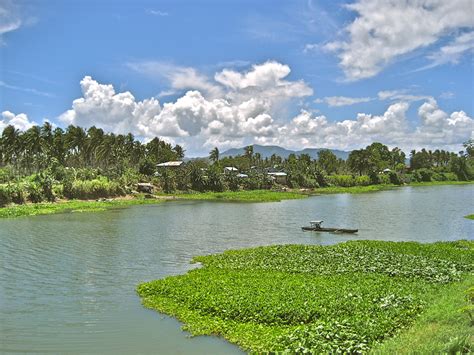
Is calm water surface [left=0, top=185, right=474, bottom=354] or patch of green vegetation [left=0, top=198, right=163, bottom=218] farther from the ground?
patch of green vegetation [left=0, top=198, right=163, bottom=218]

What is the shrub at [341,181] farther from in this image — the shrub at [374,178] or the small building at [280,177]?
the small building at [280,177]

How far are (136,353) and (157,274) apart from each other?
421 inches

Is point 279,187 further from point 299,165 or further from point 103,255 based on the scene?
point 103,255

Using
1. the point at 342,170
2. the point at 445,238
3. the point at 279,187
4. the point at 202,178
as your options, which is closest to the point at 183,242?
the point at 445,238

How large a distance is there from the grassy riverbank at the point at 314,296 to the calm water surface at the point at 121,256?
4.45ft

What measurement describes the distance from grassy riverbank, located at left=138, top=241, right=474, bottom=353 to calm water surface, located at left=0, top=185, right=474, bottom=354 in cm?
136

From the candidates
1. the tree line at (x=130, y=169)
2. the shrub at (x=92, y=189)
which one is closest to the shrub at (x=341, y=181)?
the tree line at (x=130, y=169)

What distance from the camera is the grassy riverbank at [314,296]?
13424 millimetres

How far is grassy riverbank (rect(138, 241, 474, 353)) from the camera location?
13.4 m

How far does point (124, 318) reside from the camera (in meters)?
17.3

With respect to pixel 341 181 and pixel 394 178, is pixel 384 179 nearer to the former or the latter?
pixel 394 178

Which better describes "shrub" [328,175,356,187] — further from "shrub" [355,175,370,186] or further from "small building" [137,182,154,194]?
"small building" [137,182,154,194]

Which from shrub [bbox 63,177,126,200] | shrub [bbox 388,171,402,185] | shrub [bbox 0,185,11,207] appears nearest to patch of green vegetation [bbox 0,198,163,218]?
shrub [bbox 0,185,11,207]

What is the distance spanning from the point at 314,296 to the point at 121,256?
58.3 ft
